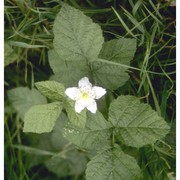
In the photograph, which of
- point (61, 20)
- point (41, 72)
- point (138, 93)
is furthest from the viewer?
point (41, 72)

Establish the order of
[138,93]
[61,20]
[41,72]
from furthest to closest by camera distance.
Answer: [41,72] → [138,93] → [61,20]

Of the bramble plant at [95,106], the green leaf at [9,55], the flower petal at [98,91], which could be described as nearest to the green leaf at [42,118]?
the bramble plant at [95,106]

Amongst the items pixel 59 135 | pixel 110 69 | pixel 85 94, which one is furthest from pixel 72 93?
pixel 59 135

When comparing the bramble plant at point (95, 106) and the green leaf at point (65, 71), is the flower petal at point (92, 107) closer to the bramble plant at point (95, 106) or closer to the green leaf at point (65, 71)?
the bramble plant at point (95, 106)

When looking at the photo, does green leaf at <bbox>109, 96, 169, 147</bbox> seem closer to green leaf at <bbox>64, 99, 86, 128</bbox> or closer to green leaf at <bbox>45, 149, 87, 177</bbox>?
green leaf at <bbox>64, 99, 86, 128</bbox>

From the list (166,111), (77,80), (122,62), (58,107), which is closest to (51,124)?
(58,107)

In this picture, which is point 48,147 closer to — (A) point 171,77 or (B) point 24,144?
(B) point 24,144

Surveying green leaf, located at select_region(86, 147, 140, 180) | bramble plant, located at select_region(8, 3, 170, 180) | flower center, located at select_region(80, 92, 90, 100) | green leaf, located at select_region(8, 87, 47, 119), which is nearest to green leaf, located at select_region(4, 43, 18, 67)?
green leaf, located at select_region(8, 87, 47, 119)

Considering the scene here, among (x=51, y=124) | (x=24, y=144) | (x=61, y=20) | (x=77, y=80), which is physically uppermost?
(x=61, y=20)
